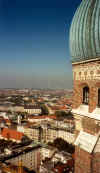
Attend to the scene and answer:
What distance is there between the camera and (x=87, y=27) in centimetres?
891

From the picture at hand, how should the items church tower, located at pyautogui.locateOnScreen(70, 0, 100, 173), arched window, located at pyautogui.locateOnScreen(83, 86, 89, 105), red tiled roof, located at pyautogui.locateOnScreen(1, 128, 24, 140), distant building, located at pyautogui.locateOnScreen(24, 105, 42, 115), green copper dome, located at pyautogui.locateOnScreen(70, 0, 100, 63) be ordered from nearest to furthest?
green copper dome, located at pyautogui.locateOnScreen(70, 0, 100, 63)
church tower, located at pyautogui.locateOnScreen(70, 0, 100, 173)
arched window, located at pyautogui.locateOnScreen(83, 86, 89, 105)
red tiled roof, located at pyautogui.locateOnScreen(1, 128, 24, 140)
distant building, located at pyautogui.locateOnScreen(24, 105, 42, 115)

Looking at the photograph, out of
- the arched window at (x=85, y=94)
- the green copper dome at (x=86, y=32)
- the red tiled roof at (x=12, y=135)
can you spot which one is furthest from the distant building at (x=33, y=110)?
the green copper dome at (x=86, y=32)

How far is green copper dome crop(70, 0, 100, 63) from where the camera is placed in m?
8.56

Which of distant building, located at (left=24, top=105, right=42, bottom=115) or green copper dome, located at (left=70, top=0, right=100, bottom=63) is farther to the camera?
distant building, located at (left=24, top=105, right=42, bottom=115)

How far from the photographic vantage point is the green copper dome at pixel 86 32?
8562 mm

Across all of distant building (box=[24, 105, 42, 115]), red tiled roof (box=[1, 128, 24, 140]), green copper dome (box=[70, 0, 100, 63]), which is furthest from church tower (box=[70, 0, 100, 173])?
distant building (box=[24, 105, 42, 115])

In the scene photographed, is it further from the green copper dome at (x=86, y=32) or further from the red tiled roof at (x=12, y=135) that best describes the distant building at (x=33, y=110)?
the green copper dome at (x=86, y=32)

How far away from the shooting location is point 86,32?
889cm

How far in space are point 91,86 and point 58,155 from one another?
1257 inches

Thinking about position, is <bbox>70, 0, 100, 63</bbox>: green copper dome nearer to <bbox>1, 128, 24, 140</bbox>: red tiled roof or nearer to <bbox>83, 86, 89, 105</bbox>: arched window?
<bbox>83, 86, 89, 105</bbox>: arched window

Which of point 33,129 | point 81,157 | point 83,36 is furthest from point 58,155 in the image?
point 83,36

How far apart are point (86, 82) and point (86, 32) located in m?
2.30

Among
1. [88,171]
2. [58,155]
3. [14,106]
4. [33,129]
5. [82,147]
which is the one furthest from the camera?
[14,106]

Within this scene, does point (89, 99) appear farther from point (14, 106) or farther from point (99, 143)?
point (14, 106)
